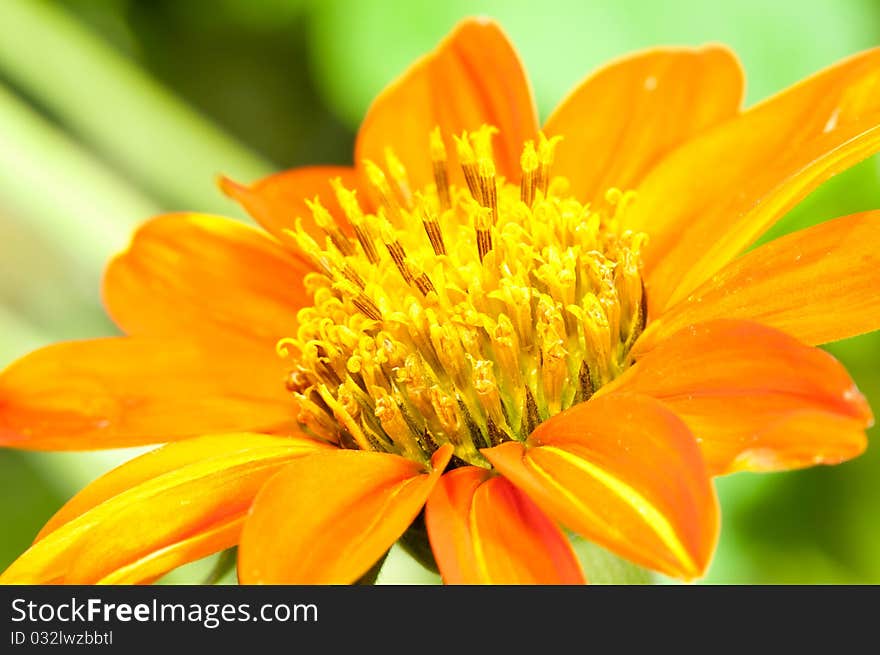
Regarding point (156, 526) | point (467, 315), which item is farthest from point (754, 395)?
point (156, 526)

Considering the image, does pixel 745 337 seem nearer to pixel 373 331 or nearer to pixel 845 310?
pixel 845 310

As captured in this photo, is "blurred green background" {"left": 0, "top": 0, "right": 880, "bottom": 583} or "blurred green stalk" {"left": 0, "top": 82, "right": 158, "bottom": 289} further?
"blurred green stalk" {"left": 0, "top": 82, "right": 158, "bottom": 289}

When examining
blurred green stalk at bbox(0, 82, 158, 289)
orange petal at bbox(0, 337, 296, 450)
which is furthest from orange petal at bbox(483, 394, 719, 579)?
blurred green stalk at bbox(0, 82, 158, 289)

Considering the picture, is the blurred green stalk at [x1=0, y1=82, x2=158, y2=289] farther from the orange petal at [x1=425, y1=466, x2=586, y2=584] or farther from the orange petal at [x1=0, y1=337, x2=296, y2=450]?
the orange petal at [x1=425, y1=466, x2=586, y2=584]

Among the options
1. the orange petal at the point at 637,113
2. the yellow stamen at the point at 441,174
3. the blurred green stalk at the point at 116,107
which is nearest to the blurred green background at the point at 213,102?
the blurred green stalk at the point at 116,107

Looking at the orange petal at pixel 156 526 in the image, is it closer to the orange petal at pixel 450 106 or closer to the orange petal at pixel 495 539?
the orange petal at pixel 495 539

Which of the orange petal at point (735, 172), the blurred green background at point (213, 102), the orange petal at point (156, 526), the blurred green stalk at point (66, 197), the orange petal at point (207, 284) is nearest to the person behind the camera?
the orange petal at point (156, 526)
